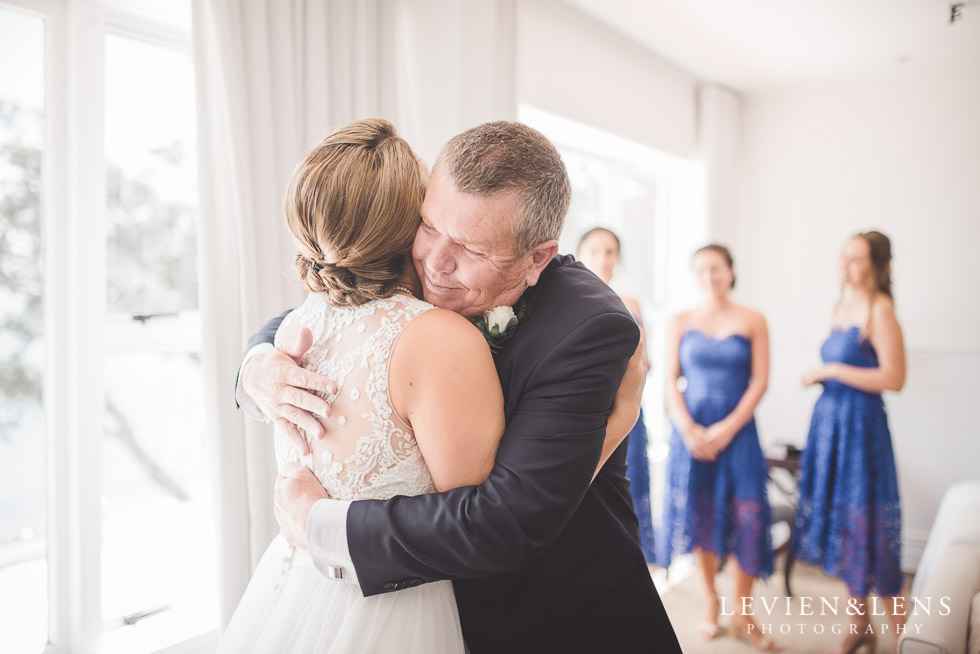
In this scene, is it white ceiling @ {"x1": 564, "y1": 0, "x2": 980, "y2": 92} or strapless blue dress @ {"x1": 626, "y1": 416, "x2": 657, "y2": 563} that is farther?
white ceiling @ {"x1": 564, "y1": 0, "x2": 980, "y2": 92}

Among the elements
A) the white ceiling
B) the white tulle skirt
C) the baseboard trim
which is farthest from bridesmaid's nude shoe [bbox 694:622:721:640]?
the white ceiling

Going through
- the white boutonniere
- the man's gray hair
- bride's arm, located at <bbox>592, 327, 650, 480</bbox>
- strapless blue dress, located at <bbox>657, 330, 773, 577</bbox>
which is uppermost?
the man's gray hair

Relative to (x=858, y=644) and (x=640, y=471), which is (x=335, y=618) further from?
(x=858, y=644)

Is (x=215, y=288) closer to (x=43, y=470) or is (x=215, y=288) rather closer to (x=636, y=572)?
(x=43, y=470)

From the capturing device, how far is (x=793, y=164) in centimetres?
522

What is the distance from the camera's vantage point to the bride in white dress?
0.97 meters

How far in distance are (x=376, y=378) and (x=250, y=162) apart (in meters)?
1.30

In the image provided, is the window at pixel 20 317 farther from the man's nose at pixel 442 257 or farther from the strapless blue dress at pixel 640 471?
the strapless blue dress at pixel 640 471

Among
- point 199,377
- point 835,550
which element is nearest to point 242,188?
point 199,377

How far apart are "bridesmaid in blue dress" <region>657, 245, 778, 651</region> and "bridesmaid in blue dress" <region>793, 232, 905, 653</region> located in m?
0.25

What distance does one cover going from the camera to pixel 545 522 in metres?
0.95

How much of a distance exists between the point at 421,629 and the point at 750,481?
249 centimetres

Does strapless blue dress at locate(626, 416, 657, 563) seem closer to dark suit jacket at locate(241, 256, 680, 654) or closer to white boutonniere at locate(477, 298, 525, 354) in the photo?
dark suit jacket at locate(241, 256, 680, 654)

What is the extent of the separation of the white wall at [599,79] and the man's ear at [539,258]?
1.98 meters
